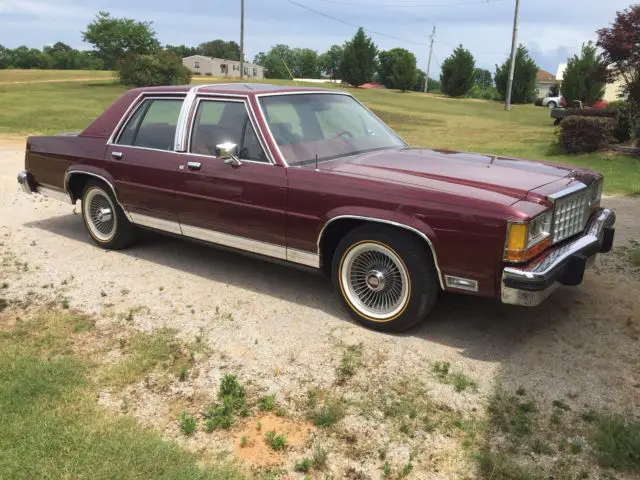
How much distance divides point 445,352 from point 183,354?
1.72 meters

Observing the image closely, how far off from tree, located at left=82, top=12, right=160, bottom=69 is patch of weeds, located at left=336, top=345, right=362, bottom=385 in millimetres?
58771

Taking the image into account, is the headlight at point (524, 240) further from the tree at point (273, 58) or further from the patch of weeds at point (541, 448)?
the tree at point (273, 58)

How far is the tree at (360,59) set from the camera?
56094 mm

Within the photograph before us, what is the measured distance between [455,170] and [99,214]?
3730mm

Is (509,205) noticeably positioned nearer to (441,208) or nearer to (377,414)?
(441,208)

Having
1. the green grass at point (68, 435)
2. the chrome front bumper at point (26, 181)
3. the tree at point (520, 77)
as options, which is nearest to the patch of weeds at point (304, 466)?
the green grass at point (68, 435)

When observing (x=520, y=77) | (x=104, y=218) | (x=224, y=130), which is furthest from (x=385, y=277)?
(x=520, y=77)

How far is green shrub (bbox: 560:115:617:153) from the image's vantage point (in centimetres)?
1361

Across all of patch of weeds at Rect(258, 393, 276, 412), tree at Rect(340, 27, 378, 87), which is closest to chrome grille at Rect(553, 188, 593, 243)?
patch of weeds at Rect(258, 393, 276, 412)

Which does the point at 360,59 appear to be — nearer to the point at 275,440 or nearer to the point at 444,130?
the point at 444,130

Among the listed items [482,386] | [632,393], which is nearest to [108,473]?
[482,386]

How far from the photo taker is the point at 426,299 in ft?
12.8

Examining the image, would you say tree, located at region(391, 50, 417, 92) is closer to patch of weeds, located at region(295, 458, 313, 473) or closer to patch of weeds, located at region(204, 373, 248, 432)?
patch of weeds, located at region(204, 373, 248, 432)

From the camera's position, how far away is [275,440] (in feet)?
9.50
